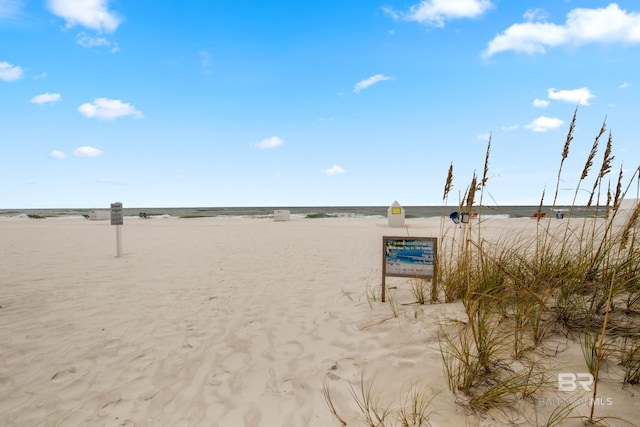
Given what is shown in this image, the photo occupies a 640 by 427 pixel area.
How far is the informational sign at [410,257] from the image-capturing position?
14.0ft

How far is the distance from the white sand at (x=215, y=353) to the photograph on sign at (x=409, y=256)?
44 cm

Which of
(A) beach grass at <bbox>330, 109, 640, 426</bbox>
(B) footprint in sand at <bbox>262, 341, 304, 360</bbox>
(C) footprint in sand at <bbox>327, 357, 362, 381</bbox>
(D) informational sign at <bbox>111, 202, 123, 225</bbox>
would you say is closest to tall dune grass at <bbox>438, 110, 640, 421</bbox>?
(A) beach grass at <bbox>330, 109, 640, 426</bbox>

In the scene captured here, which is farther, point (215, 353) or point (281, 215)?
point (281, 215)

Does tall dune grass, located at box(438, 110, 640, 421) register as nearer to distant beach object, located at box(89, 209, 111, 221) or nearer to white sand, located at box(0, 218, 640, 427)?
white sand, located at box(0, 218, 640, 427)

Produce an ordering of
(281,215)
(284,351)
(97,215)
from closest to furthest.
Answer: (284,351) < (281,215) < (97,215)

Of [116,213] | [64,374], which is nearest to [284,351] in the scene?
[64,374]

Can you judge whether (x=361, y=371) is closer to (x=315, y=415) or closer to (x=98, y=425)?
(x=315, y=415)

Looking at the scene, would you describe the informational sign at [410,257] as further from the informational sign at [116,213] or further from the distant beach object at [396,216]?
the distant beach object at [396,216]

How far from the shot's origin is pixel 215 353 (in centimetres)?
339

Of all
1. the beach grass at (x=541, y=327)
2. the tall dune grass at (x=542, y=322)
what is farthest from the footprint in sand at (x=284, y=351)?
the tall dune grass at (x=542, y=322)

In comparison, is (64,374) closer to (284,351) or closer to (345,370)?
(284,351)
